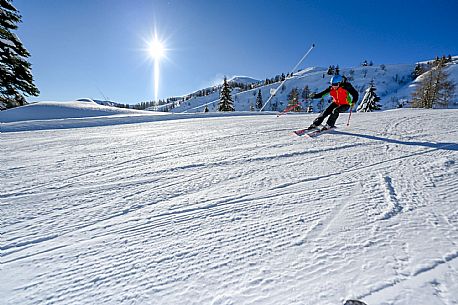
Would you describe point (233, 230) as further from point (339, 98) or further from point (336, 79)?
point (336, 79)

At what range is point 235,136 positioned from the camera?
486 cm

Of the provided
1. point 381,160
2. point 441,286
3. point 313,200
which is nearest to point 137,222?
point 313,200

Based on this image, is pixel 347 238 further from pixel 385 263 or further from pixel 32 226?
pixel 32 226

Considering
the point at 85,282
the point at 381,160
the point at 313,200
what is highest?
the point at 381,160

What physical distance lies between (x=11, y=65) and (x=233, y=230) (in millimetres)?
18916

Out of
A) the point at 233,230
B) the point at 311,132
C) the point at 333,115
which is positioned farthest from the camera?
the point at 333,115

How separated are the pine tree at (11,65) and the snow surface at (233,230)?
1508 cm

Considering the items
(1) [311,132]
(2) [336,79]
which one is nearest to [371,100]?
(2) [336,79]

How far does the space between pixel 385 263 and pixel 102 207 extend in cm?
223

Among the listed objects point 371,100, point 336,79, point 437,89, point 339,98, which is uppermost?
point 437,89

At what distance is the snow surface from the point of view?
45.3 inches

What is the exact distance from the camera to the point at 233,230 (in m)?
1.60

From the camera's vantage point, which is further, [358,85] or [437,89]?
[358,85]

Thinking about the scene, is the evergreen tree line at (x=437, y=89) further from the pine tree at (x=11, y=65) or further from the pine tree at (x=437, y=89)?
the pine tree at (x=11, y=65)
